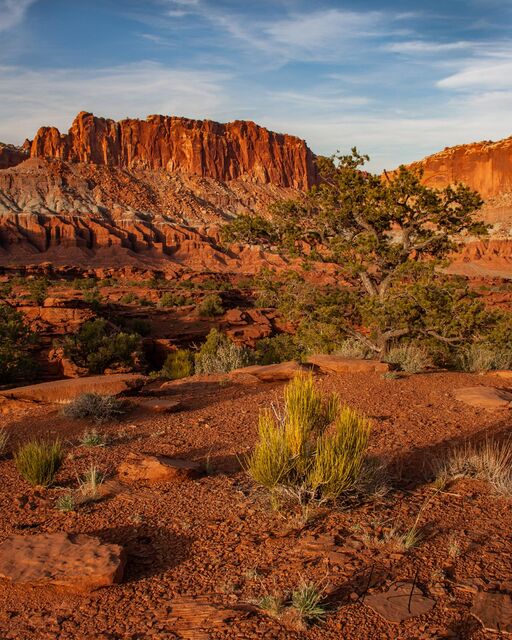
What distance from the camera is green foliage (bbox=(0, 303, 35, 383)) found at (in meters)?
13.2

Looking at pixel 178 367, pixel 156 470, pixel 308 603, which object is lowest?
pixel 178 367

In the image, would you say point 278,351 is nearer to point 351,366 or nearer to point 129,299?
point 351,366

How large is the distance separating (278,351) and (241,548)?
40.9 ft

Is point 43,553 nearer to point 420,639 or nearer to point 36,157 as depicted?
point 420,639

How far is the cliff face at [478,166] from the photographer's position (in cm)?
10269

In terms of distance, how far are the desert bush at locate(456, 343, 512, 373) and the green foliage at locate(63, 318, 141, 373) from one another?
876cm

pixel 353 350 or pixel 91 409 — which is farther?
pixel 353 350

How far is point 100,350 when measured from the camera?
15148 millimetres

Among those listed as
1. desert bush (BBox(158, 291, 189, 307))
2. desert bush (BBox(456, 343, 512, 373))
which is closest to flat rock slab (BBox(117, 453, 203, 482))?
desert bush (BBox(456, 343, 512, 373))

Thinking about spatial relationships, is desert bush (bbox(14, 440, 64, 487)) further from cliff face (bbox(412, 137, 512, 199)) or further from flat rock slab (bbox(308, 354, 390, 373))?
cliff face (bbox(412, 137, 512, 199))

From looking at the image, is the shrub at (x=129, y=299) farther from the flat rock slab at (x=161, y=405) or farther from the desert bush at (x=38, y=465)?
the desert bush at (x=38, y=465)

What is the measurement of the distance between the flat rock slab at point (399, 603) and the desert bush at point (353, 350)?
7883mm

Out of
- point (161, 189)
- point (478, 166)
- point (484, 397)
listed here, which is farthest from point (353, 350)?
point (478, 166)

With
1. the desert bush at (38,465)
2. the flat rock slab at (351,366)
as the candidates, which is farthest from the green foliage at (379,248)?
the desert bush at (38,465)
